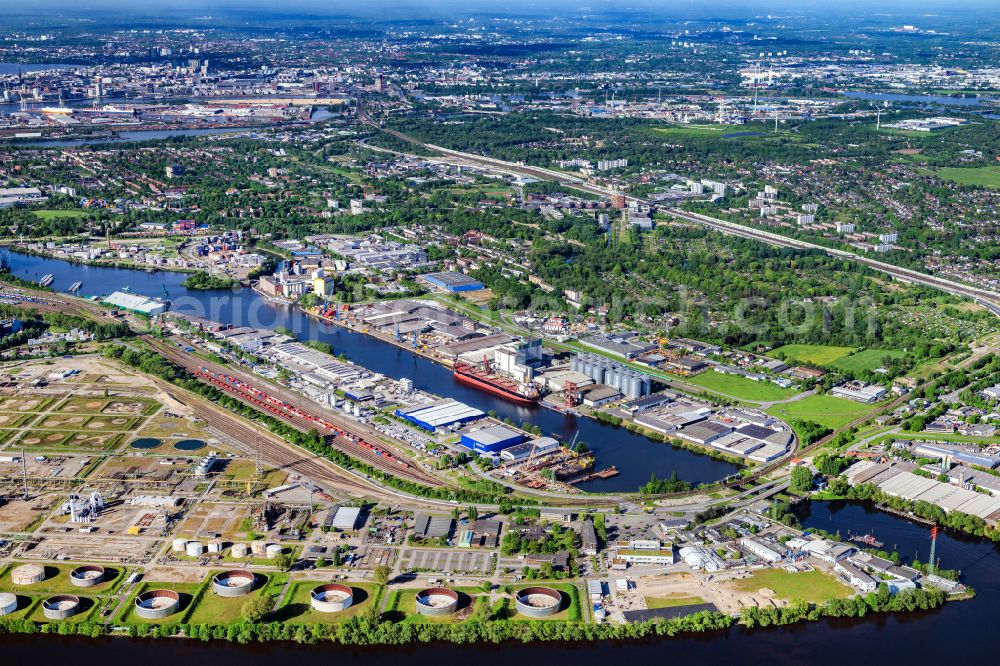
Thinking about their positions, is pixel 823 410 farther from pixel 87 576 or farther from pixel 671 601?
pixel 87 576

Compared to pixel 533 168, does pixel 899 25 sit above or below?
above

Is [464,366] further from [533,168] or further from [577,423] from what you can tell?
[533,168]

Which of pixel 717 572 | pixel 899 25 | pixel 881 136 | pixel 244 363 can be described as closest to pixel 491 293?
pixel 244 363

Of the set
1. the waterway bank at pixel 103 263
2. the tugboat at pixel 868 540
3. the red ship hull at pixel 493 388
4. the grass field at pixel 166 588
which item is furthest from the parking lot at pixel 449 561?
the waterway bank at pixel 103 263

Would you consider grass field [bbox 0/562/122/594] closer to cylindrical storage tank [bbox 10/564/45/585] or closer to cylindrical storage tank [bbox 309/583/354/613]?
cylindrical storage tank [bbox 10/564/45/585]

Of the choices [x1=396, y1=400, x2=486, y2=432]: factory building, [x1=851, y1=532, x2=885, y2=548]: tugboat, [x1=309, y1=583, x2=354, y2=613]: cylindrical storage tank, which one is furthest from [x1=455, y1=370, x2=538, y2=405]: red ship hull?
[x1=309, y1=583, x2=354, y2=613]: cylindrical storage tank

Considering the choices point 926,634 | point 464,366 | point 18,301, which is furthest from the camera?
point 18,301
